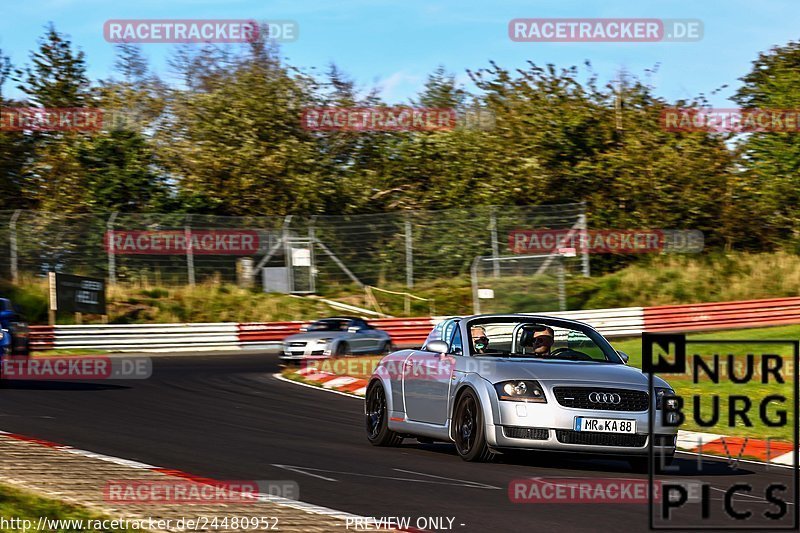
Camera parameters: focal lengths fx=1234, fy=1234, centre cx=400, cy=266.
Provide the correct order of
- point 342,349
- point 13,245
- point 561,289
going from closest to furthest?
point 342,349 → point 13,245 → point 561,289

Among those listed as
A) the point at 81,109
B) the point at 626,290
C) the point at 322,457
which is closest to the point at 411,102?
the point at 81,109

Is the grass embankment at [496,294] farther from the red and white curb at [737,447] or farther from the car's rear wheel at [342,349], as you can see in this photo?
the red and white curb at [737,447]

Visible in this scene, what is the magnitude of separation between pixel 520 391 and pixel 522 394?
0.11 ft

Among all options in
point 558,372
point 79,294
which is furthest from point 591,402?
point 79,294

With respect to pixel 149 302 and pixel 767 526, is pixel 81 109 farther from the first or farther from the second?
pixel 767 526

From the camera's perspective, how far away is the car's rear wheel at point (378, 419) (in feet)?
39.4

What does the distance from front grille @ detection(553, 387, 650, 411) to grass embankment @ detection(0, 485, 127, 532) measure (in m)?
4.31

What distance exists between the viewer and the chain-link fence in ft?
117

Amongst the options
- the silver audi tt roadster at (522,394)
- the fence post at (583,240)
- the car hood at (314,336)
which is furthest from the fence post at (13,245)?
the silver audi tt roadster at (522,394)

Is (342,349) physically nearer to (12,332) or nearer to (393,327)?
(393,327)

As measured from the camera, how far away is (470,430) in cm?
1040

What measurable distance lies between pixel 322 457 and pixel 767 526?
14.3 feet

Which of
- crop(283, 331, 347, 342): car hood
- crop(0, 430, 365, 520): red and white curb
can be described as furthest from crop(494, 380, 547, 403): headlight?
crop(283, 331, 347, 342): car hood

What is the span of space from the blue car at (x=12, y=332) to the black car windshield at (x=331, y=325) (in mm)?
10036
